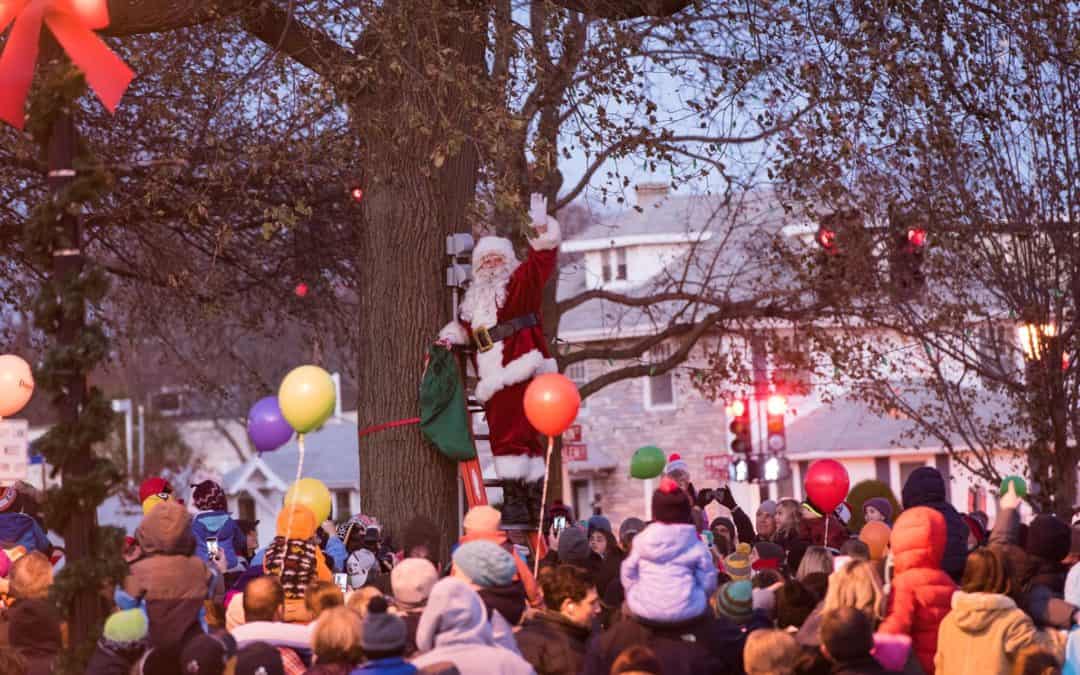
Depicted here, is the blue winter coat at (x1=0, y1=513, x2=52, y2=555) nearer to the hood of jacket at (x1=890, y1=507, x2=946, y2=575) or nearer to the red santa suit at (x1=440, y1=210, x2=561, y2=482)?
the red santa suit at (x1=440, y1=210, x2=561, y2=482)

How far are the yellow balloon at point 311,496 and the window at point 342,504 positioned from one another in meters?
37.2

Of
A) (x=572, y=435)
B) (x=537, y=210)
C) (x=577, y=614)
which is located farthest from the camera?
(x=572, y=435)

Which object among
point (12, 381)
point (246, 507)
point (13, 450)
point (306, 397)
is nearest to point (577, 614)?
point (306, 397)

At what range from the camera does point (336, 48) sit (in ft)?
38.1

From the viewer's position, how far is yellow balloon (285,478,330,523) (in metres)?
9.41

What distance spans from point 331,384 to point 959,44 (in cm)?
678

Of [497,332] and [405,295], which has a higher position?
[405,295]

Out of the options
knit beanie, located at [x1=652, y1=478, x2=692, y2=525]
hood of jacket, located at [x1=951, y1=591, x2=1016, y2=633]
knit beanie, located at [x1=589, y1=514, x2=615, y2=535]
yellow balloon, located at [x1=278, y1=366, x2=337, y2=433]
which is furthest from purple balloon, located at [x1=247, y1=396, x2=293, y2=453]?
hood of jacket, located at [x1=951, y1=591, x2=1016, y2=633]

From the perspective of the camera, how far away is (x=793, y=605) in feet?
26.4

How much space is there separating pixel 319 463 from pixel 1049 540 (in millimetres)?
38266

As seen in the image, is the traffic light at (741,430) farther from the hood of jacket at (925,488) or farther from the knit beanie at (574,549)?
the knit beanie at (574,549)

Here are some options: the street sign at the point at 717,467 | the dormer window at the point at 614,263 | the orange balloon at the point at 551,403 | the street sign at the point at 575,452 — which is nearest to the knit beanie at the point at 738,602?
the orange balloon at the point at 551,403

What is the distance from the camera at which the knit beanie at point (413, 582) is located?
7.55m

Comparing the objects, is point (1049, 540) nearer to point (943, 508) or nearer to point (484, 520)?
point (943, 508)
